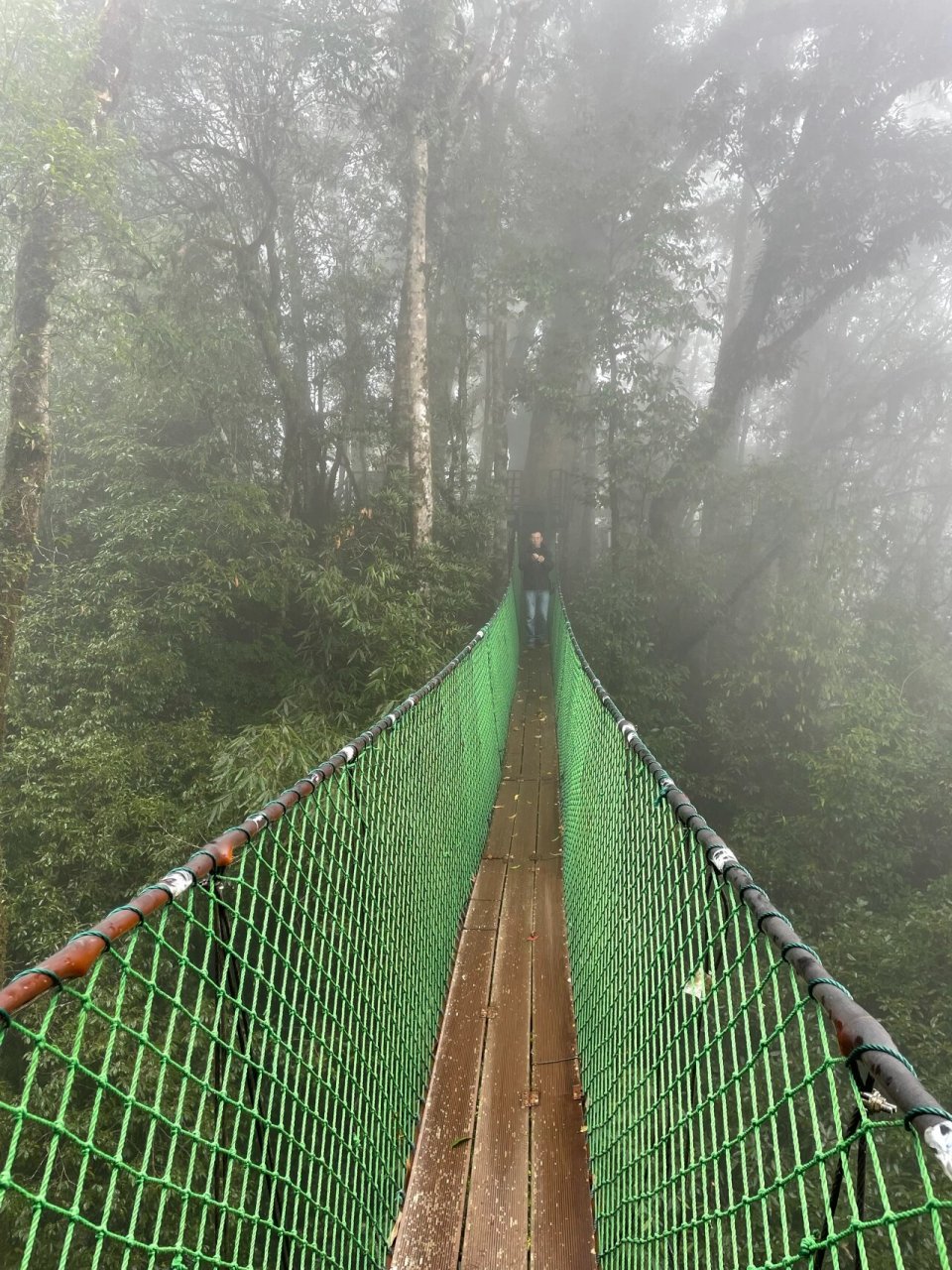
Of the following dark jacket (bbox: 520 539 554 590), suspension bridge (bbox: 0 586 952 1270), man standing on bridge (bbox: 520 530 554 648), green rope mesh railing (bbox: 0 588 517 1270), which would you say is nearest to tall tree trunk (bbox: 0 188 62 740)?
green rope mesh railing (bbox: 0 588 517 1270)

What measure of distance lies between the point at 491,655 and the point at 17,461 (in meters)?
3.31

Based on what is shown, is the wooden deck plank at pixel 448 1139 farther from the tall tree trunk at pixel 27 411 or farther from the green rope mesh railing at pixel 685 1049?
the tall tree trunk at pixel 27 411

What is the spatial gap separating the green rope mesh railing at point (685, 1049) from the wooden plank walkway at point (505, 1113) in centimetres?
8

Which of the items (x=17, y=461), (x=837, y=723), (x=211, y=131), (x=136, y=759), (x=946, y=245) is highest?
(x=946, y=245)

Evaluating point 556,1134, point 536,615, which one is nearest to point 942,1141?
point 556,1134

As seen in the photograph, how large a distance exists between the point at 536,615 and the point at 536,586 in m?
0.50

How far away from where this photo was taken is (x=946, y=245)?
13484 millimetres

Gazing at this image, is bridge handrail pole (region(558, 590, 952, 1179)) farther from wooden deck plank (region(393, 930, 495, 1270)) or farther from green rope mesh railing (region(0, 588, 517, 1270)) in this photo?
wooden deck plank (region(393, 930, 495, 1270))

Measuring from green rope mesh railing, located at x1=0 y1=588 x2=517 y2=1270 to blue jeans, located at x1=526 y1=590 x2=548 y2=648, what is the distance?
4.02 meters

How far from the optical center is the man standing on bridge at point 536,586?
7.79 meters

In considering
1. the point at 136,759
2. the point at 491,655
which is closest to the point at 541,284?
the point at 491,655

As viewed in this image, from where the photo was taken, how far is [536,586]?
8102mm

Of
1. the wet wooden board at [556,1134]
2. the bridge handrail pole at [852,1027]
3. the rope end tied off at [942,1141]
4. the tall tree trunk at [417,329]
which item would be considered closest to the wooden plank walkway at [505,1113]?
the wet wooden board at [556,1134]

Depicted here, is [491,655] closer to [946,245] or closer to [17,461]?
[17,461]
